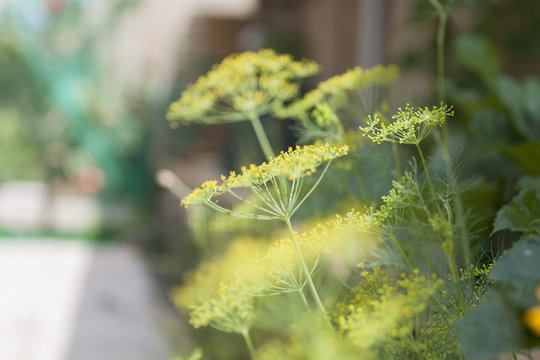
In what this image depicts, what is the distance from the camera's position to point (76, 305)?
324cm

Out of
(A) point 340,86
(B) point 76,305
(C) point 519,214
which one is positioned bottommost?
(B) point 76,305

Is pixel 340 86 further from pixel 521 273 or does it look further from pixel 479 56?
pixel 479 56

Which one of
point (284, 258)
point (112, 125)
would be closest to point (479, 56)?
point (284, 258)

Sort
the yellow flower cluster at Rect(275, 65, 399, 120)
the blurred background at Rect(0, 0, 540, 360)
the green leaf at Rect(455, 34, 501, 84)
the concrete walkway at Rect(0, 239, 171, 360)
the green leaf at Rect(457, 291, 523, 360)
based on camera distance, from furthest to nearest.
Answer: the blurred background at Rect(0, 0, 540, 360), the concrete walkway at Rect(0, 239, 171, 360), the green leaf at Rect(455, 34, 501, 84), the yellow flower cluster at Rect(275, 65, 399, 120), the green leaf at Rect(457, 291, 523, 360)

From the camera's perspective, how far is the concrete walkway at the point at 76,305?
2562 mm

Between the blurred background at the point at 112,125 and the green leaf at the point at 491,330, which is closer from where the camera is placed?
the green leaf at the point at 491,330

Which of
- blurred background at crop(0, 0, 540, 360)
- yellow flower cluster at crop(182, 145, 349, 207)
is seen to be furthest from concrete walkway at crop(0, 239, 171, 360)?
yellow flower cluster at crop(182, 145, 349, 207)

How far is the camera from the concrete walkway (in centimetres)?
256

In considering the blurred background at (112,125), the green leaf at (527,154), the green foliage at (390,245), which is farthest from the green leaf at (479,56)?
the blurred background at (112,125)

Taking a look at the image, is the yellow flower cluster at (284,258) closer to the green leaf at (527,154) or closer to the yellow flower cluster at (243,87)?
the yellow flower cluster at (243,87)

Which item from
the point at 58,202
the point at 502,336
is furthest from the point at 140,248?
the point at 502,336

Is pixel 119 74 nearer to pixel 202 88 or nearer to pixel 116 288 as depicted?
pixel 116 288

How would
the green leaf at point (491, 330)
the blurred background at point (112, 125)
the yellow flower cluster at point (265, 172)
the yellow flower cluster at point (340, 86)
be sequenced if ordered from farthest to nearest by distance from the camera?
the blurred background at point (112, 125) → the yellow flower cluster at point (340, 86) → the yellow flower cluster at point (265, 172) → the green leaf at point (491, 330)

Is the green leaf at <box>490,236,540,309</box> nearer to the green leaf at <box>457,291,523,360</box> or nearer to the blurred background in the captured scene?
the green leaf at <box>457,291,523,360</box>
